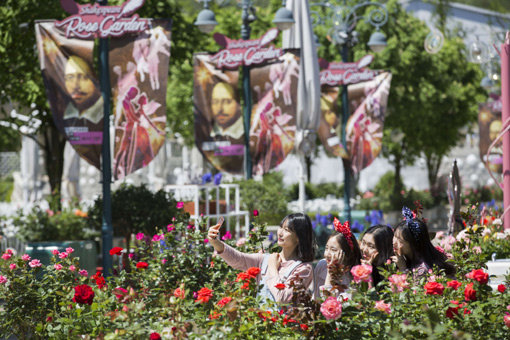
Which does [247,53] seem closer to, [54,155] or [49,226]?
[49,226]

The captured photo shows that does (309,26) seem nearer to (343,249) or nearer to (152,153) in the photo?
(152,153)

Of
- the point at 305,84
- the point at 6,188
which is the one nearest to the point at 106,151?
the point at 305,84

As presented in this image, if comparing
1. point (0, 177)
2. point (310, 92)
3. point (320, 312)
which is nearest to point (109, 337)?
point (320, 312)

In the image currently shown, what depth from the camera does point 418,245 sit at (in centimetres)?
568

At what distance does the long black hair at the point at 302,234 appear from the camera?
5473 millimetres

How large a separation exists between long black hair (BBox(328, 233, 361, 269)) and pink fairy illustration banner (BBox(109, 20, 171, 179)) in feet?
20.3

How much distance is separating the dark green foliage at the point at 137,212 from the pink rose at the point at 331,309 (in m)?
8.55

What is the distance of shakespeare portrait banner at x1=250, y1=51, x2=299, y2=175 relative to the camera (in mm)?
15750

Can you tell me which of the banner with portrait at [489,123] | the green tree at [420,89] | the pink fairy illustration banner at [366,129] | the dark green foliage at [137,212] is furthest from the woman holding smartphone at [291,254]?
the green tree at [420,89]

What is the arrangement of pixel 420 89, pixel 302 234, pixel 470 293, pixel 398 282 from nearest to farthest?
1. pixel 470 293
2. pixel 398 282
3. pixel 302 234
4. pixel 420 89

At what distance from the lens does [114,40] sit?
456 inches

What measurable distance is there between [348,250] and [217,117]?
34.3 ft

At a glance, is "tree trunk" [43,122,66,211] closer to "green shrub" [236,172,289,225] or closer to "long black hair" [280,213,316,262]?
"green shrub" [236,172,289,225]

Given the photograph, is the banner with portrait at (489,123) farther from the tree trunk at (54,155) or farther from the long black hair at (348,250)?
the long black hair at (348,250)
